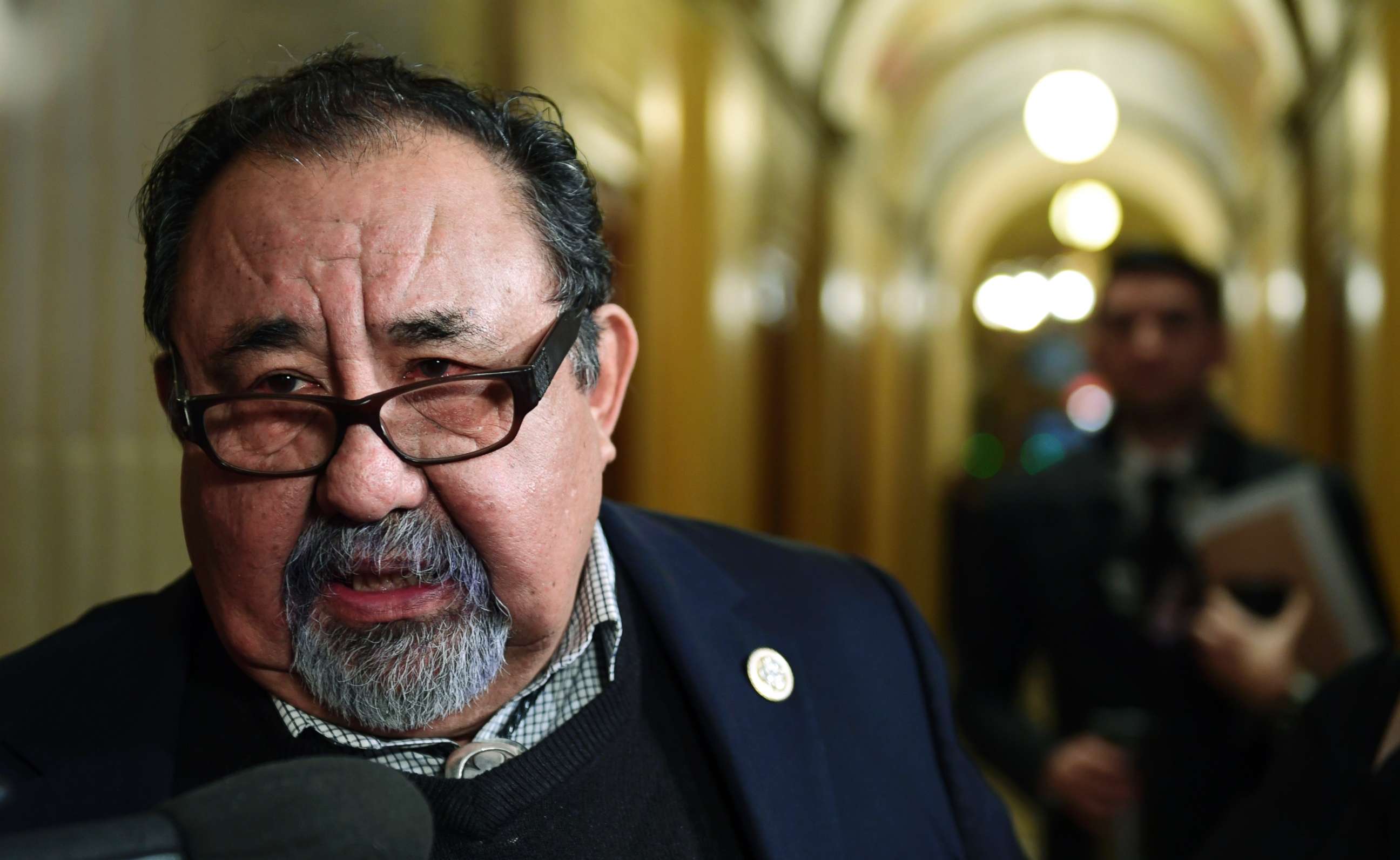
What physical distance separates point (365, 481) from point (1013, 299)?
21472 millimetres

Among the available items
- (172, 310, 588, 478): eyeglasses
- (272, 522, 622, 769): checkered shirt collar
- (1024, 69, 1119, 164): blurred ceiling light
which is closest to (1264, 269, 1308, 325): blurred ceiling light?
(1024, 69, 1119, 164): blurred ceiling light

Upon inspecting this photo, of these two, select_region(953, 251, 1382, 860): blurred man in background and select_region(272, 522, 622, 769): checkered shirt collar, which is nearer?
select_region(272, 522, 622, 769): checkered shirt collar

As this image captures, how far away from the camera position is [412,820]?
0.78 meters

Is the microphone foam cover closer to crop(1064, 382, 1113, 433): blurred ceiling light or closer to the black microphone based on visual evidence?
the black microphone

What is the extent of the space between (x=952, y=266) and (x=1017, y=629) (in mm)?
17174

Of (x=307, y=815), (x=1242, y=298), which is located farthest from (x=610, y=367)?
(x=1242, y=298)

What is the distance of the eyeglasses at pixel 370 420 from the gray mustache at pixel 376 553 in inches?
2.7

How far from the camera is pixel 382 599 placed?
1.46m

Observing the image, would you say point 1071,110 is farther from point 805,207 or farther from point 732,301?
point 732,301

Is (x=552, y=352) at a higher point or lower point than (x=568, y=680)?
higher

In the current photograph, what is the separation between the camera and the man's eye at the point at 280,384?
1.45m

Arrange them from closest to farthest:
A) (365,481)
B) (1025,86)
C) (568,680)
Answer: (365,481) < (568,680) < (1025,86)

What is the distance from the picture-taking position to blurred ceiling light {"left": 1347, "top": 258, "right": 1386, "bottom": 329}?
518cm

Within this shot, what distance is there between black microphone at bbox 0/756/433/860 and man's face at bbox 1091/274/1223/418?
285 cm
